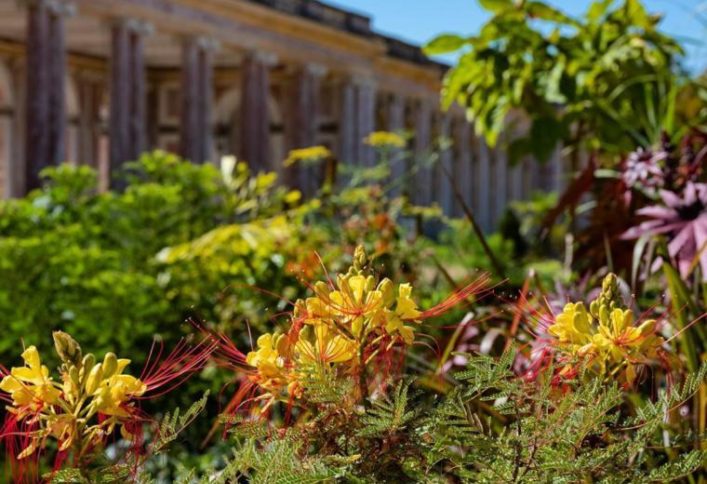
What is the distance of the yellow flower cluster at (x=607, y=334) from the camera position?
1.30 metres

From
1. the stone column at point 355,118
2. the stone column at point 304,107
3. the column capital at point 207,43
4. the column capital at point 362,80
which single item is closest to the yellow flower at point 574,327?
the column capital at point 207,43

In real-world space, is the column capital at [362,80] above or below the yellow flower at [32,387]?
above

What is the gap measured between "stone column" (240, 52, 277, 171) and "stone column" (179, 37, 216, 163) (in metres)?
1.81

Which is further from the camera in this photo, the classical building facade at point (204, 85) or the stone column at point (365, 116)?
the stone column at point (365, 116)

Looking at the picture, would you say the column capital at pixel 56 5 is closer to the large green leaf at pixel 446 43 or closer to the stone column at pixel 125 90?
the stone column at pixel 125 90

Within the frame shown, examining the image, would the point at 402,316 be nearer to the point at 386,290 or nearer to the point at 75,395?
the point at 386,290

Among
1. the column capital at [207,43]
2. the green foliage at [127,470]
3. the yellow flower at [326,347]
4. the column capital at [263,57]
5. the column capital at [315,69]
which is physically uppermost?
the column capital at [207,43]

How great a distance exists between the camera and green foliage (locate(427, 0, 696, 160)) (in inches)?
179

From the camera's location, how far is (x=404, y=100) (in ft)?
112

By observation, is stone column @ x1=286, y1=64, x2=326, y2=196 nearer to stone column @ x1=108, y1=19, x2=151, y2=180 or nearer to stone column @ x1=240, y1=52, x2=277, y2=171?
stone column @ x1=240, y1=52, x2=277, y2=171

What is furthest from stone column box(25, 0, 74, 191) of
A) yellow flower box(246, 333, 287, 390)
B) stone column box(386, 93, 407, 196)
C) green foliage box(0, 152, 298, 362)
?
yellow flower box(246, 333, 287, 390)

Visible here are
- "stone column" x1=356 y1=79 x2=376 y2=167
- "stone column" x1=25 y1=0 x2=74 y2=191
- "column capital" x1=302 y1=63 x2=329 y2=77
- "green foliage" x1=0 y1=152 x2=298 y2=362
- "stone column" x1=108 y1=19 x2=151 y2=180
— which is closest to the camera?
"green foliage" x1=0 y1=152 x2=298 y2=362

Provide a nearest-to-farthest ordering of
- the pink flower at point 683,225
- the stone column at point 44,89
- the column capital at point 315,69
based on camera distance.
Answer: the pink flower at point 683,225
the stone column at point 44,89
the column capital at point 315,69

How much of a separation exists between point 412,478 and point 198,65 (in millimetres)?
22219
